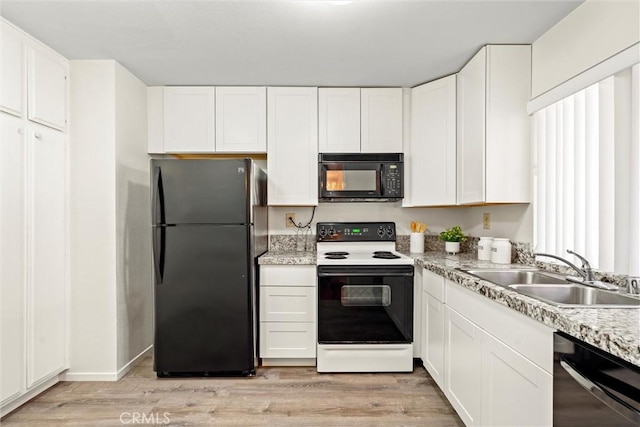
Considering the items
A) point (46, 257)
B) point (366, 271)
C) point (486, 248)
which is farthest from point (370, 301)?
point (46, 257)

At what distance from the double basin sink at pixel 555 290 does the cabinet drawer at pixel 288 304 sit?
1.16 metres

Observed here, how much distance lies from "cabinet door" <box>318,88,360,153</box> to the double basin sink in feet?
4.71

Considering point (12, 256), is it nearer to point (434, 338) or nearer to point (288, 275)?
point (288, 275)

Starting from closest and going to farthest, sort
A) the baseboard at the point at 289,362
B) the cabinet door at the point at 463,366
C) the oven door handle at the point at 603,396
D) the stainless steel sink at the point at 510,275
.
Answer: the oven door handle at the point at 603,396 < the cabinet door at the point at 463,366 < the stainless steel sink at the point at 510,275 < the baseboard at the point at 289,362

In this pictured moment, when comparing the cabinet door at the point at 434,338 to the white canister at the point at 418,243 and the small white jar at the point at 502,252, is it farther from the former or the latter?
Result: the white canister at the point at 418,243

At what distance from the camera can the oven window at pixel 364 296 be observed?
242cm

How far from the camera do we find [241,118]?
9.18ft

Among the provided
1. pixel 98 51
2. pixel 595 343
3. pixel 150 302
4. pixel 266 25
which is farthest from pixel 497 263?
pixel 98 51

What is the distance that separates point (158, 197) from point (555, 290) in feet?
8.06

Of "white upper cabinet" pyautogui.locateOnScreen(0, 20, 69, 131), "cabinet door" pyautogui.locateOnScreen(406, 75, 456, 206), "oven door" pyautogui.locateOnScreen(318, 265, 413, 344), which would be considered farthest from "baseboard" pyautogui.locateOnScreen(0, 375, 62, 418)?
"cabinet door" pyautogui.locateOnScreen(406, 75, 456, 206)

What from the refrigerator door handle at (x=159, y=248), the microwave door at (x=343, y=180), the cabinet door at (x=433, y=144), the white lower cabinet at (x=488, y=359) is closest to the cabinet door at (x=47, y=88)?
the refrigerator door handle at (x=159, y=248)

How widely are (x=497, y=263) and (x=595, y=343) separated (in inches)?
53.1

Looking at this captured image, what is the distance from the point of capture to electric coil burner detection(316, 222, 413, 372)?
2.41m

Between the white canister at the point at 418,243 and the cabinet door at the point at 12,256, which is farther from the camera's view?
the white canister at the point at 418,243
